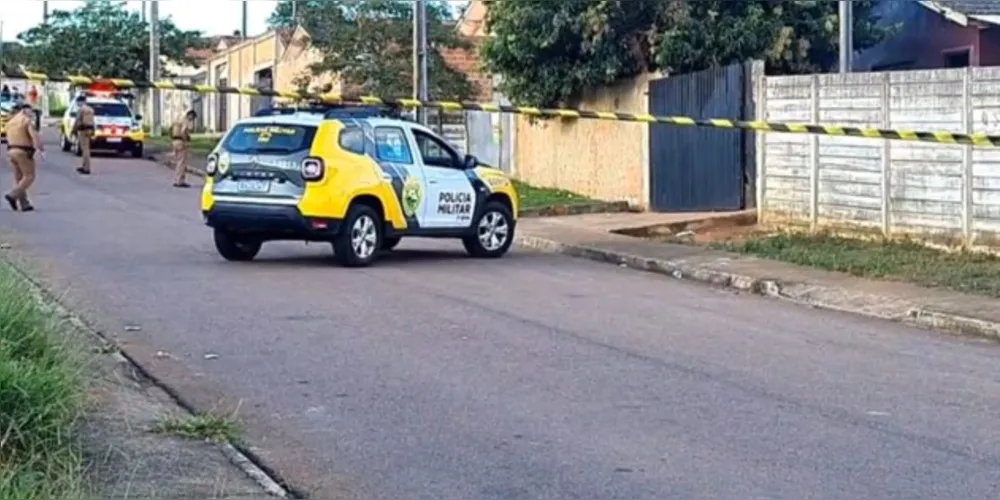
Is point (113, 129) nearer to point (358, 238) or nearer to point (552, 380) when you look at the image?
point (358, 238)

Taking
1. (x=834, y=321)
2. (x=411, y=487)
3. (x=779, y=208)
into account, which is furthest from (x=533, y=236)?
(x=411, y=487)

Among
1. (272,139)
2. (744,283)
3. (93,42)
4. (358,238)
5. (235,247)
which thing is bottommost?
(744,283)

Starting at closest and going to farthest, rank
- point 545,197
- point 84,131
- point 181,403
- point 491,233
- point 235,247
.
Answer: point 181,403
point 235,247
point 491,233
point 545,197
point 84,131

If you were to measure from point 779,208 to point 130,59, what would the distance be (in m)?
38.4

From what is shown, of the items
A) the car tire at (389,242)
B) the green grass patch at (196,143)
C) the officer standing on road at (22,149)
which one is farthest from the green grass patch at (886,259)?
the green grass patch at (196,143)

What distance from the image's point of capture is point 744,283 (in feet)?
57.5

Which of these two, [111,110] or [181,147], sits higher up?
[111,110]

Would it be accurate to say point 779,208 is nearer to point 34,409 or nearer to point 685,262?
point 685,262

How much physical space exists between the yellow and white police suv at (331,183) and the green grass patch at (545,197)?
323 inches

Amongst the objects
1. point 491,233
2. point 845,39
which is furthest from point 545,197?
point 491,233

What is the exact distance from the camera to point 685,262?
63.4 ft

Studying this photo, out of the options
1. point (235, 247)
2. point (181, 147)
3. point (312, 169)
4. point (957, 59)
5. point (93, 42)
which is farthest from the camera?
point (93, 42)

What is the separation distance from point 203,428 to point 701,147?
679 inches

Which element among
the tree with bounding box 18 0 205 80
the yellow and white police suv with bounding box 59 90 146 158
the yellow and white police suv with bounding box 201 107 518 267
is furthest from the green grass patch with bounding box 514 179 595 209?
the tree with bounding box 18 0 205 80
